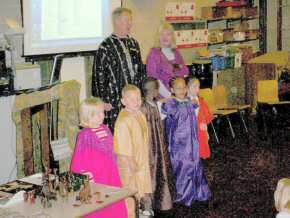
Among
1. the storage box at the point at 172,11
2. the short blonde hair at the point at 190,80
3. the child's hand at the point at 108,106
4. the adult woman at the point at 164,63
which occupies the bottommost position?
the child's hand at the point at 108,106

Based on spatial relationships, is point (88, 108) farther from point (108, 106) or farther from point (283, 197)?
point (283, 197)

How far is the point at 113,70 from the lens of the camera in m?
4.52

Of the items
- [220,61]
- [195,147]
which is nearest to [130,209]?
[195,147]

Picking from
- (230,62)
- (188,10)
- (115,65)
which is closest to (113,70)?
(115,65)

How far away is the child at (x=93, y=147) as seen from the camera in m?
3.27

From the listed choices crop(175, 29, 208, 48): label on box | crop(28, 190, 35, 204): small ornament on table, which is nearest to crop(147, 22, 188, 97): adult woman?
crop(175, 29, 208, 48): label on box

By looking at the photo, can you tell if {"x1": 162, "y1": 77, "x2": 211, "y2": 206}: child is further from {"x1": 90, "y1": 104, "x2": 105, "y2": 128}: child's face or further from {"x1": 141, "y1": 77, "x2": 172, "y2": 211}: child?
{"x1": 90, "y1": 104, "x2": 105, "y2": 128}: child's face

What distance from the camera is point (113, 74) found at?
14.9 ft

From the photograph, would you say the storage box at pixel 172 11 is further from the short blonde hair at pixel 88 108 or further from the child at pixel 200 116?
the short blonde hair at pixel 88 108

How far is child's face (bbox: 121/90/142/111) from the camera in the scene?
3.82 meters

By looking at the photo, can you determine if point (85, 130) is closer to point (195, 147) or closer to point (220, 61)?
point (195, 147)

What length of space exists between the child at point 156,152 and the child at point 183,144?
0.20m

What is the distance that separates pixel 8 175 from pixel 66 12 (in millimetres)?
1614

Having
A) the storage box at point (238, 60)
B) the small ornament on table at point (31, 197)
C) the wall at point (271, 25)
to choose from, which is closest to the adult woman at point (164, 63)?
the small ornament on table at point (31, 197)
